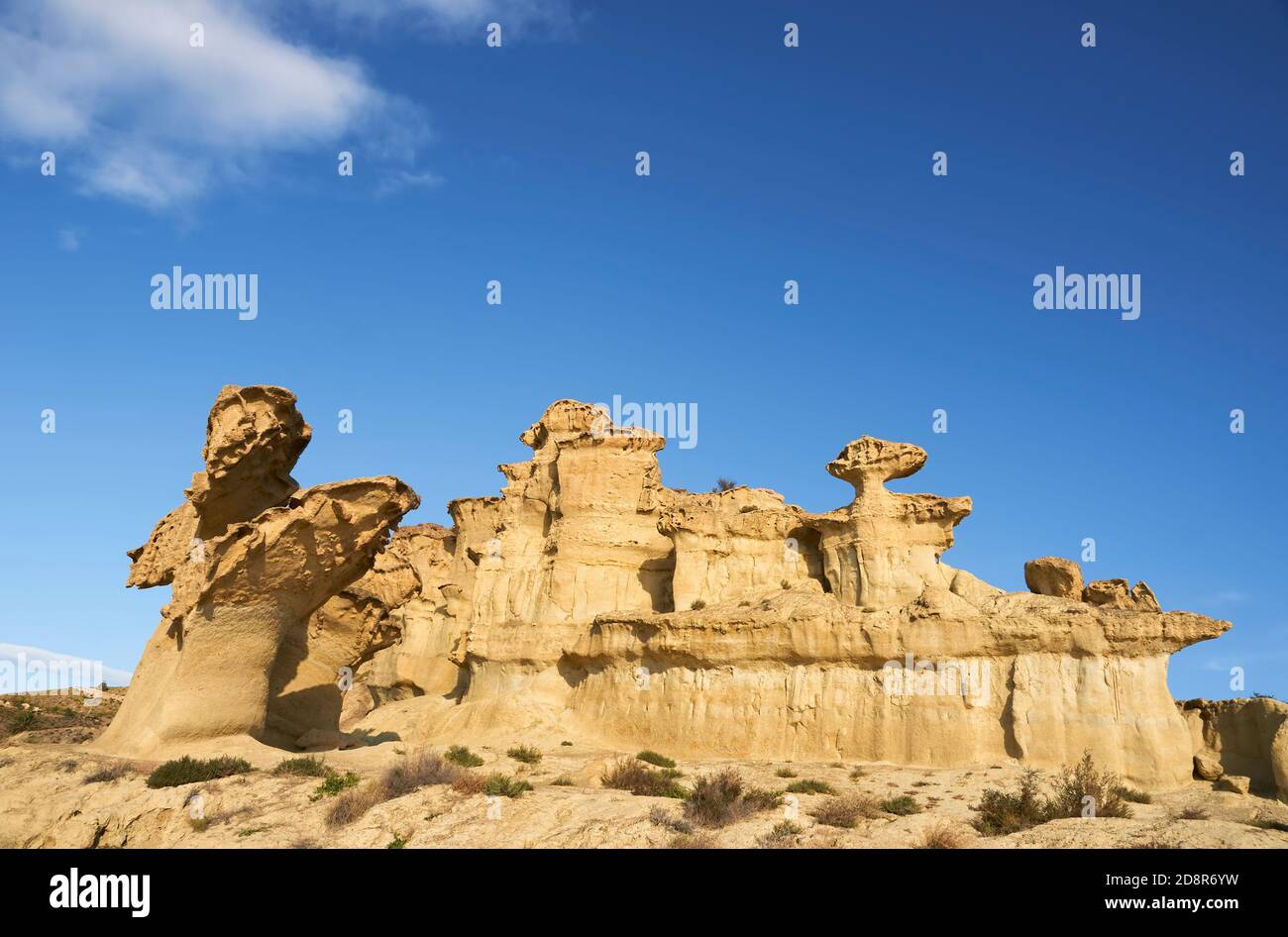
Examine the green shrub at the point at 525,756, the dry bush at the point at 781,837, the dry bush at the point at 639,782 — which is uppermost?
the dry bush at the point at 781,837

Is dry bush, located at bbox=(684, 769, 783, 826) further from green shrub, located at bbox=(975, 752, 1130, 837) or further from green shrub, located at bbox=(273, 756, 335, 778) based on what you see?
green shrub, located at bbox=(273, 756, 335, 778)

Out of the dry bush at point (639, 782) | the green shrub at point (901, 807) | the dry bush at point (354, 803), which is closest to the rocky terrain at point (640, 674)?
the dry bush at point (354, 803)

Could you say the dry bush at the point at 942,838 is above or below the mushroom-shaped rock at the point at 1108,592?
below

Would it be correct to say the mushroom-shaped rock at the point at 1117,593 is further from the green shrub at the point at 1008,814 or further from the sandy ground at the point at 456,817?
the green shrub at the point at 1008,814

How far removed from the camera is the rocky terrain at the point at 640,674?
14547 millimetres

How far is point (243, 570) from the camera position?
2073 centimetres

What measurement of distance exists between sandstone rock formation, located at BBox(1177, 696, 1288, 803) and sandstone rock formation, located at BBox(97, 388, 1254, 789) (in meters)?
0.71

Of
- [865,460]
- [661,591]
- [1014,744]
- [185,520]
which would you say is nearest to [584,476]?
[661,591]

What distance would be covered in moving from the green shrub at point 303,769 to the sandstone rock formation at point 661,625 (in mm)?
3487

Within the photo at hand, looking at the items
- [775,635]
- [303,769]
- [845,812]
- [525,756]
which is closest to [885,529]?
[775,635]

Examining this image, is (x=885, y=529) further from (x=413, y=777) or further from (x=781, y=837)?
(x=781, y=837)

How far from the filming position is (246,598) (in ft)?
69.3
